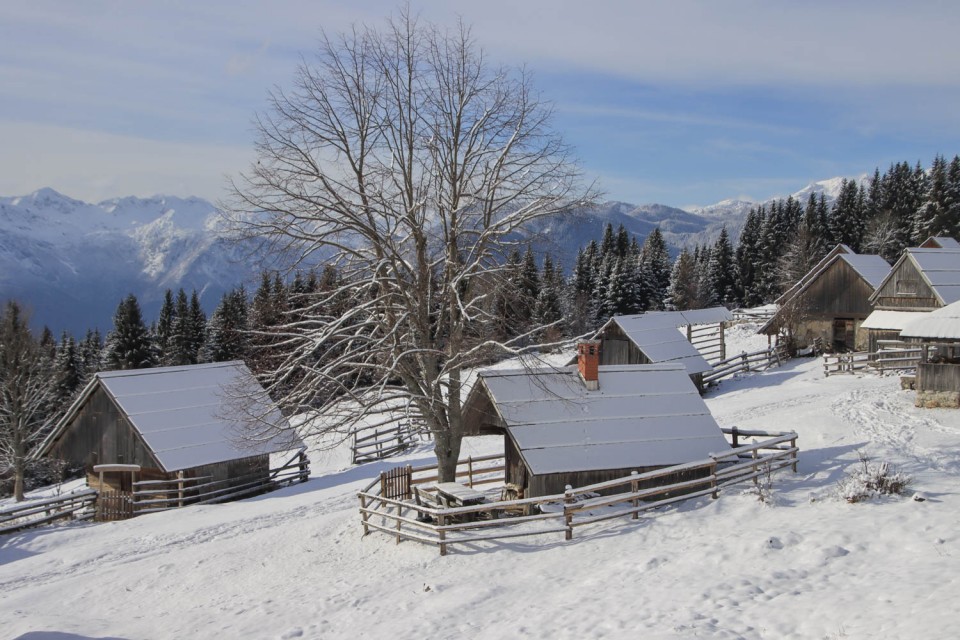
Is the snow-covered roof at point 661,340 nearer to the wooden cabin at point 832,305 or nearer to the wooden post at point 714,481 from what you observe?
the wooden cabin at point 832,305

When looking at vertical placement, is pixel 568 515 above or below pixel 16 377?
below

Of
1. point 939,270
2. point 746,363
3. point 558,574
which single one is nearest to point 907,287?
point 939,270

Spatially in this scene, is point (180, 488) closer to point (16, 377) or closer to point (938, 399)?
point (16, 377)

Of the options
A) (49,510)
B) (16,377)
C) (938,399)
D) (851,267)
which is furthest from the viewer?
(851,267)

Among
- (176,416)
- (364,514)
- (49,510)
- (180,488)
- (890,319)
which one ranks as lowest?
(49,510)

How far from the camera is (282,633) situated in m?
11.7

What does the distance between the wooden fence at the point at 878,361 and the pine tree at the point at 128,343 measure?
4851cm

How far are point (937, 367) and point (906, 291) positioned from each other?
1320cm

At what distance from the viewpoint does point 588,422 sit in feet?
58.4

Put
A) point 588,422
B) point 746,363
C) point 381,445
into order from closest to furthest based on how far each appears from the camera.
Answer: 1. point 588,422
2. point 381,445
3. point 746,363

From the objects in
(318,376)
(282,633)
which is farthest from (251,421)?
(282,633)

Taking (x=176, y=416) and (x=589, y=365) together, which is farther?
(x=176, y=416)

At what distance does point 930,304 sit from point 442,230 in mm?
29378

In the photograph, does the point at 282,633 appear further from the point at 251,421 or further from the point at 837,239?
the point at 837,239
